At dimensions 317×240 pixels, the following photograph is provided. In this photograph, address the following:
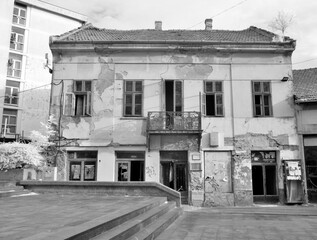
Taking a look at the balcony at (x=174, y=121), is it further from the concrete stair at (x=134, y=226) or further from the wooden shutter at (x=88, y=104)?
the concrete stair at (x=134, y=226)

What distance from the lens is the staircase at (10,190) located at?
392 inches

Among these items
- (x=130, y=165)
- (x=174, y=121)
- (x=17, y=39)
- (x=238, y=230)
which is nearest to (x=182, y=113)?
(x=174, y=121)

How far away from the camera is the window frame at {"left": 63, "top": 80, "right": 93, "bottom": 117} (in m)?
15.9

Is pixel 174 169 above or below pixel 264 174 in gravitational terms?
above

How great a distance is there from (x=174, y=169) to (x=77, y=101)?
6.05 metres

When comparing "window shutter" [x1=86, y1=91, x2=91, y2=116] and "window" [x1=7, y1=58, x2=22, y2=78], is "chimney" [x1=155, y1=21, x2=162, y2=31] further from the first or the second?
"window" [x1=7, y1=58, x2=22, y2=78]

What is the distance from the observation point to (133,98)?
15922mm

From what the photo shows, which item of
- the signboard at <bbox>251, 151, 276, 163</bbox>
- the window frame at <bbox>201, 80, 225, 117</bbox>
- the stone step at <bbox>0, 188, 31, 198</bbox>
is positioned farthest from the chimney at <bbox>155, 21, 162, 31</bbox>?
the stone step at <bbox>0, 188, 31, 198</bbox>

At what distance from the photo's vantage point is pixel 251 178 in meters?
15.2

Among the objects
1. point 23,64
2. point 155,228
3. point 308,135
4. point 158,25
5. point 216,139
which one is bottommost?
point 155,228

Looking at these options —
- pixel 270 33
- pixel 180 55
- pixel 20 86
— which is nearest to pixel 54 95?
pixel 180 55

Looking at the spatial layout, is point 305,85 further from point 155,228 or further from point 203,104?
point 155,228

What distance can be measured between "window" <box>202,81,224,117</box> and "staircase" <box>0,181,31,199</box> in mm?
8987

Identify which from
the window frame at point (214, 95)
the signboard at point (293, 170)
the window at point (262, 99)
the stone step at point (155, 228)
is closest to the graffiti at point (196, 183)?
the window frame at point (214, 95)
